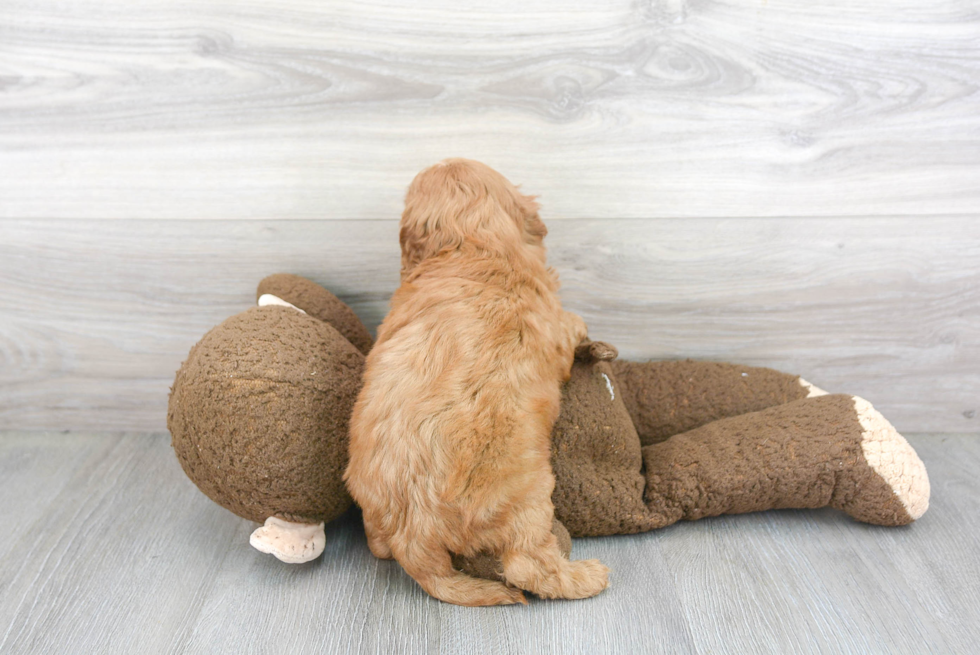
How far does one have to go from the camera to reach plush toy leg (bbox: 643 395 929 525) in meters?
1.43

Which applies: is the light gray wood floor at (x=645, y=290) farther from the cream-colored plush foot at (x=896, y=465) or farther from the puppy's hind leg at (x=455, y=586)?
the puppy's hind leg at (x=455, y=586)

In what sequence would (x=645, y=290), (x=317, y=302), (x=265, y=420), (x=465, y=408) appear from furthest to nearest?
(x=645, y=290) → (x=317, y=302) → (x=265, y=420) → (x=465, y=408)

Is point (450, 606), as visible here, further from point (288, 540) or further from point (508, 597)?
point (288, 540)

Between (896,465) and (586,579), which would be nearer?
(586,579)

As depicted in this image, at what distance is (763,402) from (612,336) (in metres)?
0.40

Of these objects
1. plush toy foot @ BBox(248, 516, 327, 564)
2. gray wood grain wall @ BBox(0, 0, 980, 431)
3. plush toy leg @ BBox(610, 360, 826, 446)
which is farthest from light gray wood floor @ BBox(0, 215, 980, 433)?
plush toy foot @ BBox(248, 516, 327, 564)

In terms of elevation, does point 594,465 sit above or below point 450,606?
above

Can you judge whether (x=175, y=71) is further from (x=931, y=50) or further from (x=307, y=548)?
(x=931, y=50)

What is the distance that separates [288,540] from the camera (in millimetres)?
1335

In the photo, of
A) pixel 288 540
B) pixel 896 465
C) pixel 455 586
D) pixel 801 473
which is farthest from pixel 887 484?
pixel 288 540

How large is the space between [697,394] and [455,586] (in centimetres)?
78

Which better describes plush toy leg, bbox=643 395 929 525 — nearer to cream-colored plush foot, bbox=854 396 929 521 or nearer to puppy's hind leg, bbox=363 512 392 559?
cream-colored plush foot, bbox=854 396 929 521

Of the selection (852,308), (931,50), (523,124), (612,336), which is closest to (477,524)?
A: (612,336)

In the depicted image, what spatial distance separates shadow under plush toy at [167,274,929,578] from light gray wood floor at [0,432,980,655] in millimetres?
74
